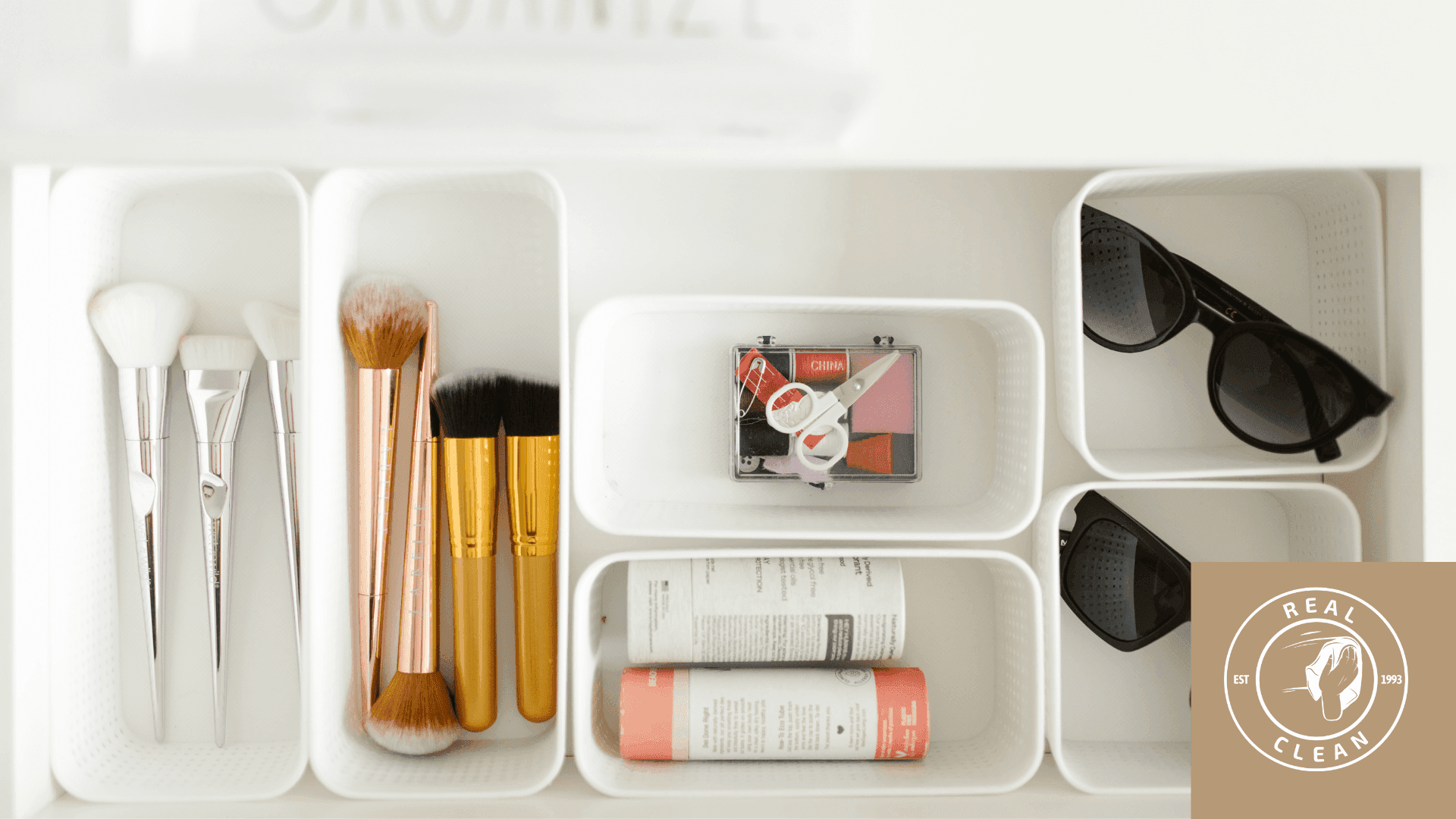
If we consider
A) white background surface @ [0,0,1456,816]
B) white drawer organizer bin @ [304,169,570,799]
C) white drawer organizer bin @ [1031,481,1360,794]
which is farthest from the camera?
white drawer organizer bin @ [1031,481,1360,794]

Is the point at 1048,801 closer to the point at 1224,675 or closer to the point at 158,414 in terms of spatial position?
the point at 1224,675

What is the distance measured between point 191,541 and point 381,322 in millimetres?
349

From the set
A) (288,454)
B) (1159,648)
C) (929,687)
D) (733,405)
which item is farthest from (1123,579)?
(288,454)

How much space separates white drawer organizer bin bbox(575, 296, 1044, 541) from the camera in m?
0.93

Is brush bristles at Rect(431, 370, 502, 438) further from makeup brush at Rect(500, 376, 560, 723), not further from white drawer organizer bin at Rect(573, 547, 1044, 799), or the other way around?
→ white drawer organizer bin at Rect(573, 547, 1044, 799)

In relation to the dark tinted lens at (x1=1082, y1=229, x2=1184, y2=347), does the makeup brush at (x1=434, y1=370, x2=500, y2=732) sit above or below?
below

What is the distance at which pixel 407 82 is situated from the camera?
0.53 m

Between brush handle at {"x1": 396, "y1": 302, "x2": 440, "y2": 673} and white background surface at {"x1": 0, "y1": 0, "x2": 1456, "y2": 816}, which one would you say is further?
brush handle at {"x1": 396, "y1": 302, "x2": 440, "y2": 673}

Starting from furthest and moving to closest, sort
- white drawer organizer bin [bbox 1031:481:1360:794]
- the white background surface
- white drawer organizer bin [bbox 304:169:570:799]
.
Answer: white drawer organizer bin [bbox 1031:481:1360:794], white drawer organizer bin [bbox 304:169:570:799], the white background surface

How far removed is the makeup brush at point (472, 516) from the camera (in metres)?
0.88

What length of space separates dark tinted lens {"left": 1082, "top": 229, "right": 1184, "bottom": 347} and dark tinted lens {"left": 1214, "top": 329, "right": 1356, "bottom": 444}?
0.08 metres

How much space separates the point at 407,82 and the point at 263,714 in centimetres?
76

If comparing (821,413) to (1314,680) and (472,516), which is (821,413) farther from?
(1314,680)

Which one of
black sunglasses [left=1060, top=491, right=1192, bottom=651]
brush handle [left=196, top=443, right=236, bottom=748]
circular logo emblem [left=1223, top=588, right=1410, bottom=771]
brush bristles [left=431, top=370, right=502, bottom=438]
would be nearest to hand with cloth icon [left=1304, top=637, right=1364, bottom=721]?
circular logo emblem [left=1223, top=588, right=1410, bottom=771]
